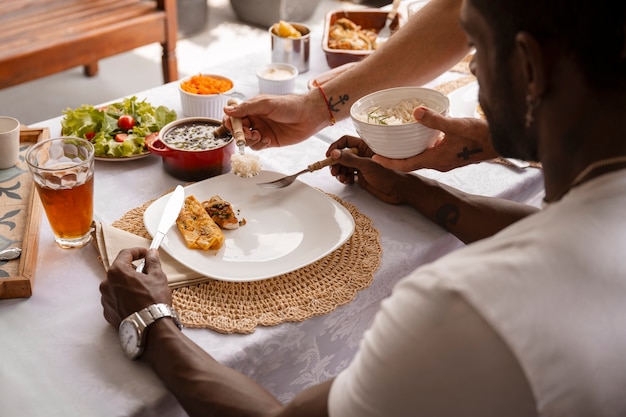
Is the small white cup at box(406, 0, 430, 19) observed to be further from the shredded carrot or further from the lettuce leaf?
the lettuce leaf

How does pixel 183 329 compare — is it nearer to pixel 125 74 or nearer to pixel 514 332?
pixel 514 332

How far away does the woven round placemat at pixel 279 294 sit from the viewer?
118 cm

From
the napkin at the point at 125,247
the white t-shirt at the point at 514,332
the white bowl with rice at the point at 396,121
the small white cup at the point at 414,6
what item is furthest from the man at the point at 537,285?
the small white cup at the point at 414,6

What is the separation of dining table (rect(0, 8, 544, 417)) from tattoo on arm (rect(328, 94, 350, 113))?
10 centimetres

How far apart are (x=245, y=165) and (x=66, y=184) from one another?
0.40m

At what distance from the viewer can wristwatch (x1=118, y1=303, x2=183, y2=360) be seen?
3.55 ft

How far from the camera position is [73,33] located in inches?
125

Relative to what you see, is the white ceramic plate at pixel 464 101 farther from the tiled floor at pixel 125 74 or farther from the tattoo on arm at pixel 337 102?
the tiled floor at pixel 125 74

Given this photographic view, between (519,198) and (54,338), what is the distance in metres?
1.16

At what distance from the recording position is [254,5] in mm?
4992

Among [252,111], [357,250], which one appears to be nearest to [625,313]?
[357,250]

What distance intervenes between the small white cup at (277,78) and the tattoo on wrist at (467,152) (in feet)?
2.10

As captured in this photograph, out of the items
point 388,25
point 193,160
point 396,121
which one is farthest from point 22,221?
point 388,25

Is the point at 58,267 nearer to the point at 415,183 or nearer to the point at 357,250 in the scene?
the point at 357,250
